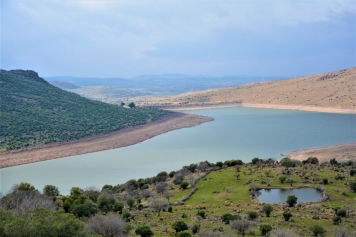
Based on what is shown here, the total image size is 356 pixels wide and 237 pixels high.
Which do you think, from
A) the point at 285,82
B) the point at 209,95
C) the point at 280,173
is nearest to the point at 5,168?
the point at 280,173

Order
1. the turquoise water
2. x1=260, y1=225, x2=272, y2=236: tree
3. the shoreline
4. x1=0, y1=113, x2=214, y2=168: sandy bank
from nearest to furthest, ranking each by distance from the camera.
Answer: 1. x1=260, y1=225, x2=272, y2=236: tree
2. the turquoise water
3. x1=0, y1=113, x2=214, y2=168: sandy bank
4. the shoreline

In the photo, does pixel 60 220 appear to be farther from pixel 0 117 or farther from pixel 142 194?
pixel 0 117

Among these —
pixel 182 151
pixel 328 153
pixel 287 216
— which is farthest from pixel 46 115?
pixel 287 216

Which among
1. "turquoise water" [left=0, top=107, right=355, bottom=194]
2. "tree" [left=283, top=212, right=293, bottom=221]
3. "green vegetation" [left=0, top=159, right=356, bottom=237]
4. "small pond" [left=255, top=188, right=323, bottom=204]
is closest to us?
"green vegetation" [left=0, top=159, right=356, bottom=237]

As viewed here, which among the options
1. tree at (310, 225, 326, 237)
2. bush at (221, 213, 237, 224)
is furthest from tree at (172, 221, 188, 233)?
tree at (310, 225, 326, 237)

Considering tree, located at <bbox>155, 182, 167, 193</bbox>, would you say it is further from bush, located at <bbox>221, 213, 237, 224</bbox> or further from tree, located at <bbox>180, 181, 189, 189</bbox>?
bush, located at <bbox>221, 213, 237, 224</bbox>

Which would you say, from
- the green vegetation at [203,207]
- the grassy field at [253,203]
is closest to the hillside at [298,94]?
the grassy field at [253,203]
